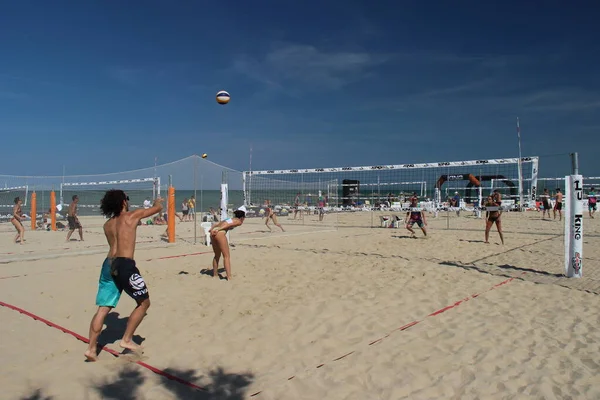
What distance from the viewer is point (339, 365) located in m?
3.43

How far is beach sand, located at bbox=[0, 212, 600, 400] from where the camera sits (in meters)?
3.11

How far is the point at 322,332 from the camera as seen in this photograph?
4.23m

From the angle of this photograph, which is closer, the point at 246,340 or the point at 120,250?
the point at 120,250

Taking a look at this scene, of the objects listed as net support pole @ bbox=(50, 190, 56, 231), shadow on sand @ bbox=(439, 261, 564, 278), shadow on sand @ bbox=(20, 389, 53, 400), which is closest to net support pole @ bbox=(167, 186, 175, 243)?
shadow on sand @ bbox=(439, 261, 564, 278)

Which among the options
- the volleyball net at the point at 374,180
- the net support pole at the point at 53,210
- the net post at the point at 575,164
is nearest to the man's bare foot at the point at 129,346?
the net post at the point at 575,164

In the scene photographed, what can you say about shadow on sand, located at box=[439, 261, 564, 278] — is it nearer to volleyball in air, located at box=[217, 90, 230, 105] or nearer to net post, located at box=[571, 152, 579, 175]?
net post, located at box=[571, 152, 579, 175]

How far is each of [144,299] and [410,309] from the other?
2888 millimetres

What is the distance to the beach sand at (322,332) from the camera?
311 cm

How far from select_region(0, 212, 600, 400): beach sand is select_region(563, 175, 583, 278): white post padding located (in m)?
0.23

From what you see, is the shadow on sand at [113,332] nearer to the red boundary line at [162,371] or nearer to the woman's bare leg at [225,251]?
the red boundary line at [162,371]

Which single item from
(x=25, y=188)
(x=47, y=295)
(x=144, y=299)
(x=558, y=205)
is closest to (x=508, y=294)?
(x=144, y=299)

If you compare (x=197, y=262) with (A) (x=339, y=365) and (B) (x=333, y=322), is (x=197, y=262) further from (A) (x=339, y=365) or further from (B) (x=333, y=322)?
(A) (x=339, y=365)

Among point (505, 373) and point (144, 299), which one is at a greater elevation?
point (144, 299)

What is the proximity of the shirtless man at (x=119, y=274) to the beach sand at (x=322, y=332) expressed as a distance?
0.25 m
